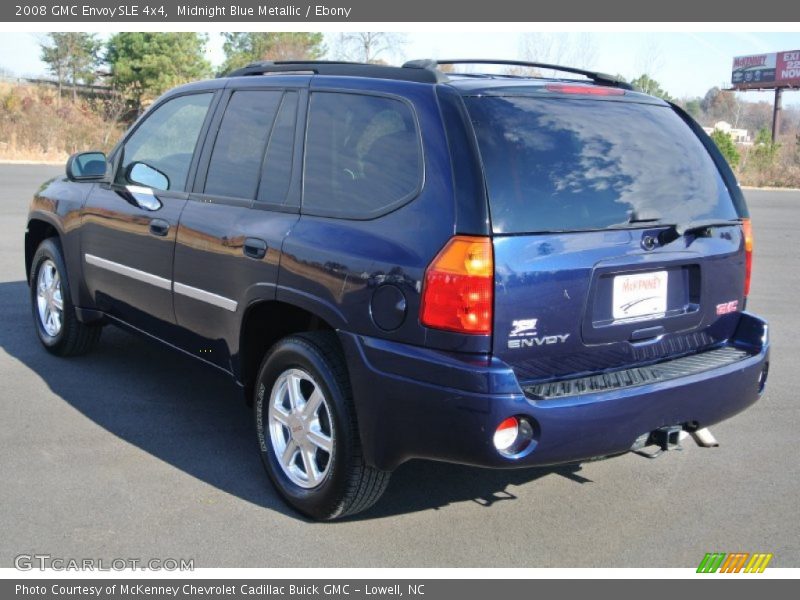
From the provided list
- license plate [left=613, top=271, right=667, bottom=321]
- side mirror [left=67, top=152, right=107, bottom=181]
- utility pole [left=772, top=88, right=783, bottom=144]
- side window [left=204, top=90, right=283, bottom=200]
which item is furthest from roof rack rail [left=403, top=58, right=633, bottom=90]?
utility pole [left=772, top=88, right=783, bottom=144]

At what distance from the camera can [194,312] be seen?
486cm

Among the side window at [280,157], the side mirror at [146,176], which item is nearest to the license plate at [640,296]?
the side window at [280,157]

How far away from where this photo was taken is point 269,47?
62.8m

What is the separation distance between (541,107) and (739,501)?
7.03 ft

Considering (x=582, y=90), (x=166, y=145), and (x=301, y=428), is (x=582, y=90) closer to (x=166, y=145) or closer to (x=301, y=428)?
(x=301, y=428)

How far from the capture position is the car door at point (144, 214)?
5059 mm

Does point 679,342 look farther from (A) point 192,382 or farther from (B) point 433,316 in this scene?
(A) point 192,382

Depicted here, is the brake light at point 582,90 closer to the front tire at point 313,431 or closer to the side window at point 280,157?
the side window at point 280,157

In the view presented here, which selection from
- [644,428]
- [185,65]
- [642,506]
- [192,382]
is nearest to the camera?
[644,428]

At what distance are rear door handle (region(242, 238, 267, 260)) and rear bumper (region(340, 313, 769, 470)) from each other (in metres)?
0.73

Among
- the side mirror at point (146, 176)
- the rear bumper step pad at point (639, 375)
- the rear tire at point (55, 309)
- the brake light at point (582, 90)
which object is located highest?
the brake light at point (582, 90)

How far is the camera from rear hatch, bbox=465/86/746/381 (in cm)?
351

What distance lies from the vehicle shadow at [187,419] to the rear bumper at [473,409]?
0.75 meters

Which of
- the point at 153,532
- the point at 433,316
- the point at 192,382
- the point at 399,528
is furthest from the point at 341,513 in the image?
the point at 192,382
